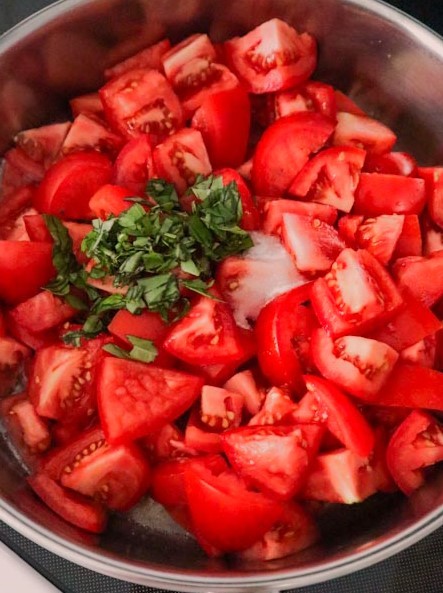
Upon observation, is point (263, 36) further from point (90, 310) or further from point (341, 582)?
point (341, 582)

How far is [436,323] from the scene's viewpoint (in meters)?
1.33

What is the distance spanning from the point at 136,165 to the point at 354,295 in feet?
1.80

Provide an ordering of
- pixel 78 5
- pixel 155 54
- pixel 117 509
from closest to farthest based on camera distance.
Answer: pixel 117 509 → pixel 78 5 → pixel 155 54

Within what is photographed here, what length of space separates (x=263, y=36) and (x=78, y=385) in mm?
876

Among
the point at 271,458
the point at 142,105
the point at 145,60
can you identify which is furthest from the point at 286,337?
the point at 145,60

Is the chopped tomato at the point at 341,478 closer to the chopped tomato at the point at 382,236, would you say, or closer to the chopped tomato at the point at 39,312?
the chopped tomato at the point at 382,236

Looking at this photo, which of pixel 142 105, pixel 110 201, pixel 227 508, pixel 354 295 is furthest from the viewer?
pixel 142 105

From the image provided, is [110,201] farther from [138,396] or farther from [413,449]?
[413,449]

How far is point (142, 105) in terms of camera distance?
151 centimetres

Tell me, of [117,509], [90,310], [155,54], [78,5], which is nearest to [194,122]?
[155,54]

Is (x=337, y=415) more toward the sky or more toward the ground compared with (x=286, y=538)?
more toward the sky

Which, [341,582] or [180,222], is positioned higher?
[180,222]

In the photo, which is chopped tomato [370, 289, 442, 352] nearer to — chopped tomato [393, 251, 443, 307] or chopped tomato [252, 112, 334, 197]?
chopped tomato [393, 251, 443, 307]

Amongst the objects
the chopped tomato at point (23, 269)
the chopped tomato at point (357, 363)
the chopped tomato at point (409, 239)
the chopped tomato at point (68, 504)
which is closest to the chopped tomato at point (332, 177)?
the chopped tomato at point (409, 239)
